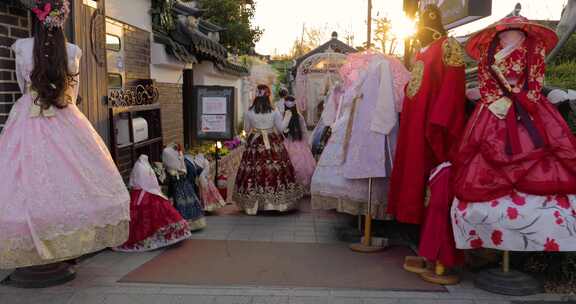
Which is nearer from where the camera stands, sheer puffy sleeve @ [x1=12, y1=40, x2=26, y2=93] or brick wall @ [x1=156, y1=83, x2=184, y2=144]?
sheer puffy sleeve @ [x1=12, y1=40, x2=26, y2=93]

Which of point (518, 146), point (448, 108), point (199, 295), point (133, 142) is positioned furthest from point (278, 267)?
point (518, 146)

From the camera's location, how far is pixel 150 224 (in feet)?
18.2

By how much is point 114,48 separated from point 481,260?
4.86 m

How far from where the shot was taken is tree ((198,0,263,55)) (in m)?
16.0

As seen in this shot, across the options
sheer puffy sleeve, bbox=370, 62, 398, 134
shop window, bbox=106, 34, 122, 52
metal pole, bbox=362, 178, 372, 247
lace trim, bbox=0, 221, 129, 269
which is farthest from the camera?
shop window, bbox=106, 34, 122, 52

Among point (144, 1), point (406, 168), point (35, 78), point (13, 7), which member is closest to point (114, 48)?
point (144, 1)

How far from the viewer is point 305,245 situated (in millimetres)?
5859

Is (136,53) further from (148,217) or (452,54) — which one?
(452,54)

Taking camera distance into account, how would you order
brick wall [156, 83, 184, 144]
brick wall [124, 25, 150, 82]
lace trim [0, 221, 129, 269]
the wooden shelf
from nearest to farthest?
lace trim [0, 221, 129, 269] → the wooden shelf → brick wall [124, 25, 150, 82] → brick wall [156, 83, 184, 144]

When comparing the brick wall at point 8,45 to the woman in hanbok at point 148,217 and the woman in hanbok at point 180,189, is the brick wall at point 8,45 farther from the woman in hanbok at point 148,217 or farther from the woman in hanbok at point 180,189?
the woman in hanbok at point 180,189

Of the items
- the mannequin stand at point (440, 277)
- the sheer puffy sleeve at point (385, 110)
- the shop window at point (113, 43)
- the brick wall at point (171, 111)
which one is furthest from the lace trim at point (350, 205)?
the brick wall at point (171, 111)

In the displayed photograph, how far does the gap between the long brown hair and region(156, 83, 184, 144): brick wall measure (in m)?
3.94

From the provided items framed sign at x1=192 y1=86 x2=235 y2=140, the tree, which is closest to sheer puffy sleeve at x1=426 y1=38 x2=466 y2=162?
framed sign at x1=192 y1=86 x2=235 y2=140

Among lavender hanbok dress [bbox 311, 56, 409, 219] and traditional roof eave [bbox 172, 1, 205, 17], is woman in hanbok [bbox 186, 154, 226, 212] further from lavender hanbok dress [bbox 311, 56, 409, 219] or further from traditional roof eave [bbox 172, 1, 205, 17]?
traditional roof eave [bbox 172, 1, 205, 17]
